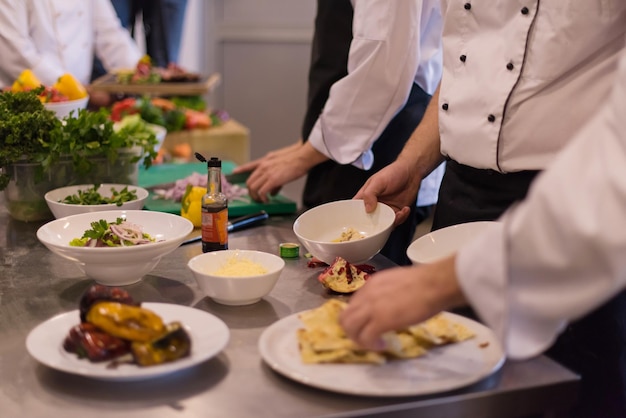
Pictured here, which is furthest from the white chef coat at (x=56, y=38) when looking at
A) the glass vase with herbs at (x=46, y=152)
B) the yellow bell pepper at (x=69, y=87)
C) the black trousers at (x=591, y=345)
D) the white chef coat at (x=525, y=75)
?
the black trousers at (x=591, y=345)

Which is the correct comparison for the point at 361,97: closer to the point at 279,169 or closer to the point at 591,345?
the point at 279,169

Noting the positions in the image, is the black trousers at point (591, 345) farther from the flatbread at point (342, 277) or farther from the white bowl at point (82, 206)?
the white bowl at point (82, 206)

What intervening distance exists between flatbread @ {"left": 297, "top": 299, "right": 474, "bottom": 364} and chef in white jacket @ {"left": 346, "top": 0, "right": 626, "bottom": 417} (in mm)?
61

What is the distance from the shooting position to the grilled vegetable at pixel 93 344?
3.74 ft

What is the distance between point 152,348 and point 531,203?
1.76 feet

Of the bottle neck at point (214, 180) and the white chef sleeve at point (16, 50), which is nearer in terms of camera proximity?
the bottle neck at point (214, 180)

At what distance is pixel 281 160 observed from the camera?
89.8 inches

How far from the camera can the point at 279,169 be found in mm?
2238

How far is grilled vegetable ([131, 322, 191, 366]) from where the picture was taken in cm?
112

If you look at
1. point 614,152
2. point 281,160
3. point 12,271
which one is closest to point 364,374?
point 614,152

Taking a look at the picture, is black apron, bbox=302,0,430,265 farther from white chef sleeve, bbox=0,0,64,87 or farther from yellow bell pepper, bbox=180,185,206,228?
white chef sleeve, bbox=0,0,64,87

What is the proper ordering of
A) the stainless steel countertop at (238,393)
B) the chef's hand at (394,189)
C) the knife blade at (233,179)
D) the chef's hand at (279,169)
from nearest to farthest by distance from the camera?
the stainless steel countertop at (238,393) < the chef's hand at (394,189) < the chef's hand at (279,169) < the knife blade at (233,179)

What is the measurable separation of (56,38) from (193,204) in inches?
90.6

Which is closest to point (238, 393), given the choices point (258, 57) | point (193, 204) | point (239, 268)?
point (239, 268)
